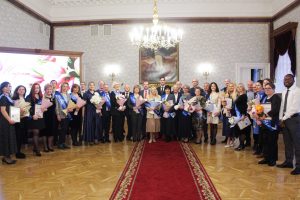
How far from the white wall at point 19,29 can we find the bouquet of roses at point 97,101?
350 cm

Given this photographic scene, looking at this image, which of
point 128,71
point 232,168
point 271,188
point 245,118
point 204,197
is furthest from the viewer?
point 128,71

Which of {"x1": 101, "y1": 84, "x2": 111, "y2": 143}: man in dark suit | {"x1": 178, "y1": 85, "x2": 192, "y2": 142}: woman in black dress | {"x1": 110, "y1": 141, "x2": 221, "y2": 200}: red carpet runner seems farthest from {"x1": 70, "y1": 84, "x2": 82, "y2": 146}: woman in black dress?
{"x1": 178, "y1": 85, "x2": 192, "y2": 142}: woman in black dress

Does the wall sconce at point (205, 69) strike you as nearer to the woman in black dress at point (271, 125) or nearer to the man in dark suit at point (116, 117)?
the man in dark suit at point (116, 117)

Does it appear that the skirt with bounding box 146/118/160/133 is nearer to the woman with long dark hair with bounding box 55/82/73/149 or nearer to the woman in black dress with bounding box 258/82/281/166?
the woman with long dark hair with bounding box 55/82/73/149

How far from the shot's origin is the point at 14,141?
18.2 ft

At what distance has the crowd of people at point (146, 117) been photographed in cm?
544

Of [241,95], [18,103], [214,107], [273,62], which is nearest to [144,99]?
[214,107]

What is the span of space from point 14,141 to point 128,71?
648 centimetres

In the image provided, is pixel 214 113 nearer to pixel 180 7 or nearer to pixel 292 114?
pixel 292 114

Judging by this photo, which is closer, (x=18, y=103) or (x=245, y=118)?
(x=18, y=103)

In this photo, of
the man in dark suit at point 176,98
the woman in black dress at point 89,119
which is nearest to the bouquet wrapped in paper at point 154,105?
the man in dark suit at point 176,98

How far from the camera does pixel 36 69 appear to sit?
8836mm

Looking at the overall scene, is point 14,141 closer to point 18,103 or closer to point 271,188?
point 18,103

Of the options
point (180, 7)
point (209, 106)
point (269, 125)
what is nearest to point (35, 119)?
point (209, 106)
